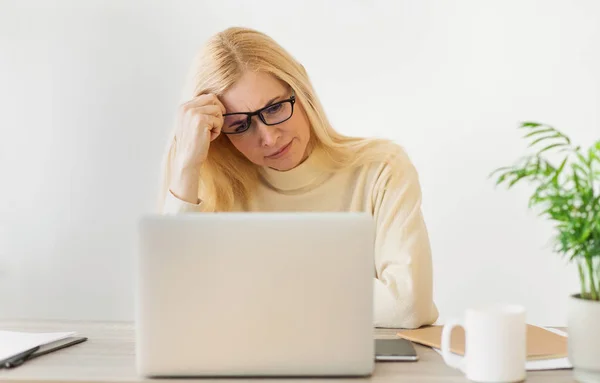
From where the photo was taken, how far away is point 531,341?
122cm

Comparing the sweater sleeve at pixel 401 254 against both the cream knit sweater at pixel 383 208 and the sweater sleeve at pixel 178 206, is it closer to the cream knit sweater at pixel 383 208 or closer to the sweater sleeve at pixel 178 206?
the cream knit sweater at pixel 383 208

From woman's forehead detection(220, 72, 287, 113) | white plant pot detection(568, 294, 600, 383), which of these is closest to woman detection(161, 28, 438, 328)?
woman's forehead detection(220, 72, 287, 113)

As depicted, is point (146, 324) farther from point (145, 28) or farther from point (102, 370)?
point (145, 28)

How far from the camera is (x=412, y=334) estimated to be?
1327mm

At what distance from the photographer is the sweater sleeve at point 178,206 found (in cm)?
187

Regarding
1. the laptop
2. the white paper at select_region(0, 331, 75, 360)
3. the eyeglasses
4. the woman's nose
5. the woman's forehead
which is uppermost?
the woman's forehead

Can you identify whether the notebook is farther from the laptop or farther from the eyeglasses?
the eyeglasses

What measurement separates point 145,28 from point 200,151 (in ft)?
4.09

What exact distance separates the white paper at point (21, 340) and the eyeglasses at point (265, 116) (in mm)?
772

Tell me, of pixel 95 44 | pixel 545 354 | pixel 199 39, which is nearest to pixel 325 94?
pixel 199 39

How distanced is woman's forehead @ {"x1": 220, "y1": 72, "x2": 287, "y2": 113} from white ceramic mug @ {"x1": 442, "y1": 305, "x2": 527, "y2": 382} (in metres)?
1.05

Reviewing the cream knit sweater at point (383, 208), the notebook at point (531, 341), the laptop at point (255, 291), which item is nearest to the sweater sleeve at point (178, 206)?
the cream knit sweater at point (383, 208)

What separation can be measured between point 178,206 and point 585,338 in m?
1.16

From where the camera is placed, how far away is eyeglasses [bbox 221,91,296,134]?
1899mm
